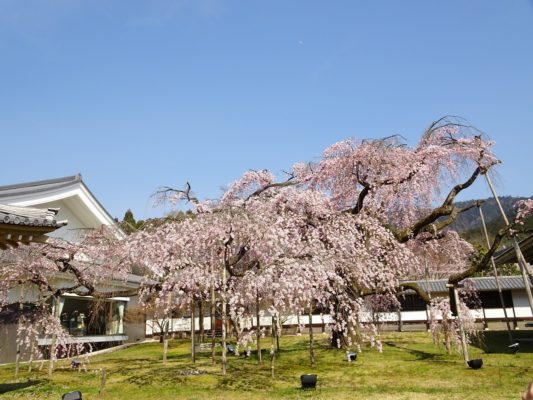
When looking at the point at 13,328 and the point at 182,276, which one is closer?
the point at 182,276

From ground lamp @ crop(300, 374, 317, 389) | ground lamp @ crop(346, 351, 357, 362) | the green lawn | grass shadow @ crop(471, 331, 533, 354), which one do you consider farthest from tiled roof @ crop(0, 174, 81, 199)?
grass shadow @ crop(471, 331, 533, 354)

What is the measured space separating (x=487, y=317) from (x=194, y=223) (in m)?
25.1

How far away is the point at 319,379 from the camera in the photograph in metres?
12.2

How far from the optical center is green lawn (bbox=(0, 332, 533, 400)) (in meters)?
10.2

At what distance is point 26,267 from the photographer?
48.2 feet

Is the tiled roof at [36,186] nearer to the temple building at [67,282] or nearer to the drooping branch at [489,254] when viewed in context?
the temple building at [67,282]

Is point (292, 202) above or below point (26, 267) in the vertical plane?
above

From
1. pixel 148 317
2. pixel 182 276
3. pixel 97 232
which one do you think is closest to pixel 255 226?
pixel 182 276

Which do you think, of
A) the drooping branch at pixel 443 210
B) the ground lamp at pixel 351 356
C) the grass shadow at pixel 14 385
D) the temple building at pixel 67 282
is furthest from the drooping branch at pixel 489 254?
the grass shadow at pixel 14 385

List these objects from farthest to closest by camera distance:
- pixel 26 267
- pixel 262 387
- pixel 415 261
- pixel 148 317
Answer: pixel 148 317, pixel 415 261, pixel 26 267, pixel 262 387

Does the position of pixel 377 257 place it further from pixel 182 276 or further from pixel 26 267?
pixel 26 267

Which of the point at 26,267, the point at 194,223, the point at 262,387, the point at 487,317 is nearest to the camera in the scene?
the point at 262,387

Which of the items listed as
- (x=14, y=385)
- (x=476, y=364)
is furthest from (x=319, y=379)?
(x=14, y=385)

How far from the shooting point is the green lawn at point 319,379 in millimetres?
10227
